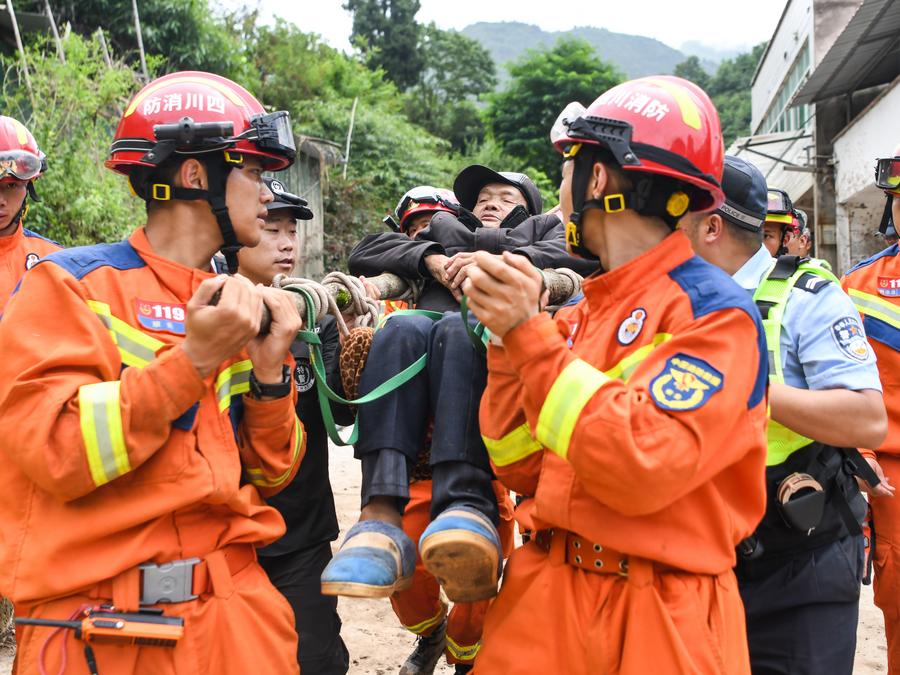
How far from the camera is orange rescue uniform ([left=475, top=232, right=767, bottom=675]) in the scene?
215cm

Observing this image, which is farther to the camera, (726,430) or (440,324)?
(440,324)

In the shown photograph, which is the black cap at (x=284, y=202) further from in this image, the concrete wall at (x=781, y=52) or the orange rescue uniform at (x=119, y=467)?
the concrete wall at (x=781, y=52)

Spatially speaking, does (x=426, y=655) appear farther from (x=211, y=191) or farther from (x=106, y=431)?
(x=211, y=191)

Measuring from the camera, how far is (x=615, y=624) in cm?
235

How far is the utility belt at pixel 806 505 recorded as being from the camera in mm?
3250

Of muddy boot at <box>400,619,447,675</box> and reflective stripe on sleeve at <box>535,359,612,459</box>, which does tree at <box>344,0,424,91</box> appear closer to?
muddy boot at <box>400,619,447,675</box>

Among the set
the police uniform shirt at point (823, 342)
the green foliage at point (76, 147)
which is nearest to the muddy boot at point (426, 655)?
the police uniform shirt at point (823, 342)

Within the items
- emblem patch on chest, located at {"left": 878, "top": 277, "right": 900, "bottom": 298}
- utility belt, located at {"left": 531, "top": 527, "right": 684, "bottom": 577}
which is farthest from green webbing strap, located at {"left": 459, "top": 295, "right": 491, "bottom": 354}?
emblem patch on chest, located at {"left": 878, "top": 277, "right": 900, "bottom": 298}

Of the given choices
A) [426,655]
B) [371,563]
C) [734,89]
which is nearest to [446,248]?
[371,563]

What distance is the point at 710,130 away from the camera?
2578 millimetres

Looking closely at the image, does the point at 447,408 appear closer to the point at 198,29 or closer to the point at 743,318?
the point at 743,318

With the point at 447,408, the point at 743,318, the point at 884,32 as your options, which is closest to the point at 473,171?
the point at 447,408

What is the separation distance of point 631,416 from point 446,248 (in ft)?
6.31

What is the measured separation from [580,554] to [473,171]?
2.77m
